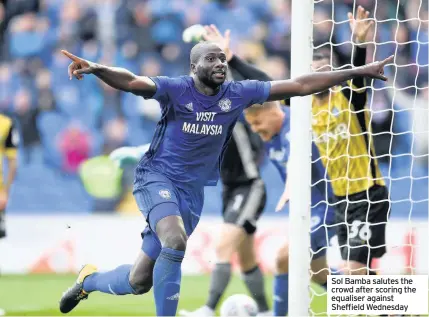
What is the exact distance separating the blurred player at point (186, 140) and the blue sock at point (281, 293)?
5.38 feet

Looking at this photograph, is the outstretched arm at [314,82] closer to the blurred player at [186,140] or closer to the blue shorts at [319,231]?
the blurred player at [186,140]

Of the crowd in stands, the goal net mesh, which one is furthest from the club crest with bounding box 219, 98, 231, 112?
the crowd in stands

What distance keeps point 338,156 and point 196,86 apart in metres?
1.79

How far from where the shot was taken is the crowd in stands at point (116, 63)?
11.7 m

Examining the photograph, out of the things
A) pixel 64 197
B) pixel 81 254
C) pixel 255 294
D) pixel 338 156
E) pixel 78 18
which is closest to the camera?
pixel 338 156

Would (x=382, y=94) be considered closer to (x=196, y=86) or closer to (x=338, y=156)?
(x=338, y=156)

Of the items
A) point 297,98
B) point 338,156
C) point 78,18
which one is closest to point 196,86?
point 297,98

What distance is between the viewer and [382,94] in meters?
11.7

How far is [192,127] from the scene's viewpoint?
5297 mm

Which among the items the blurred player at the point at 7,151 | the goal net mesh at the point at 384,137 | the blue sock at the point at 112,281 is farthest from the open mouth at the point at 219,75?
the blurred player at the point at 7,151

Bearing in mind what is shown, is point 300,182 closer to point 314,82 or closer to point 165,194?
point 314,82

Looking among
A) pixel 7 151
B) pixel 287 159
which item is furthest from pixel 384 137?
pixel 7 151

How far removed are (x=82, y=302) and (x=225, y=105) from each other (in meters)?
3.65

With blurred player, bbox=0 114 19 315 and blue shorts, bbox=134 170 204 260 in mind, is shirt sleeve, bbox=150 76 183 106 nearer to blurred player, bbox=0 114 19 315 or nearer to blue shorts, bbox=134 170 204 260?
blue shorts, bbox=134 170 204 260
